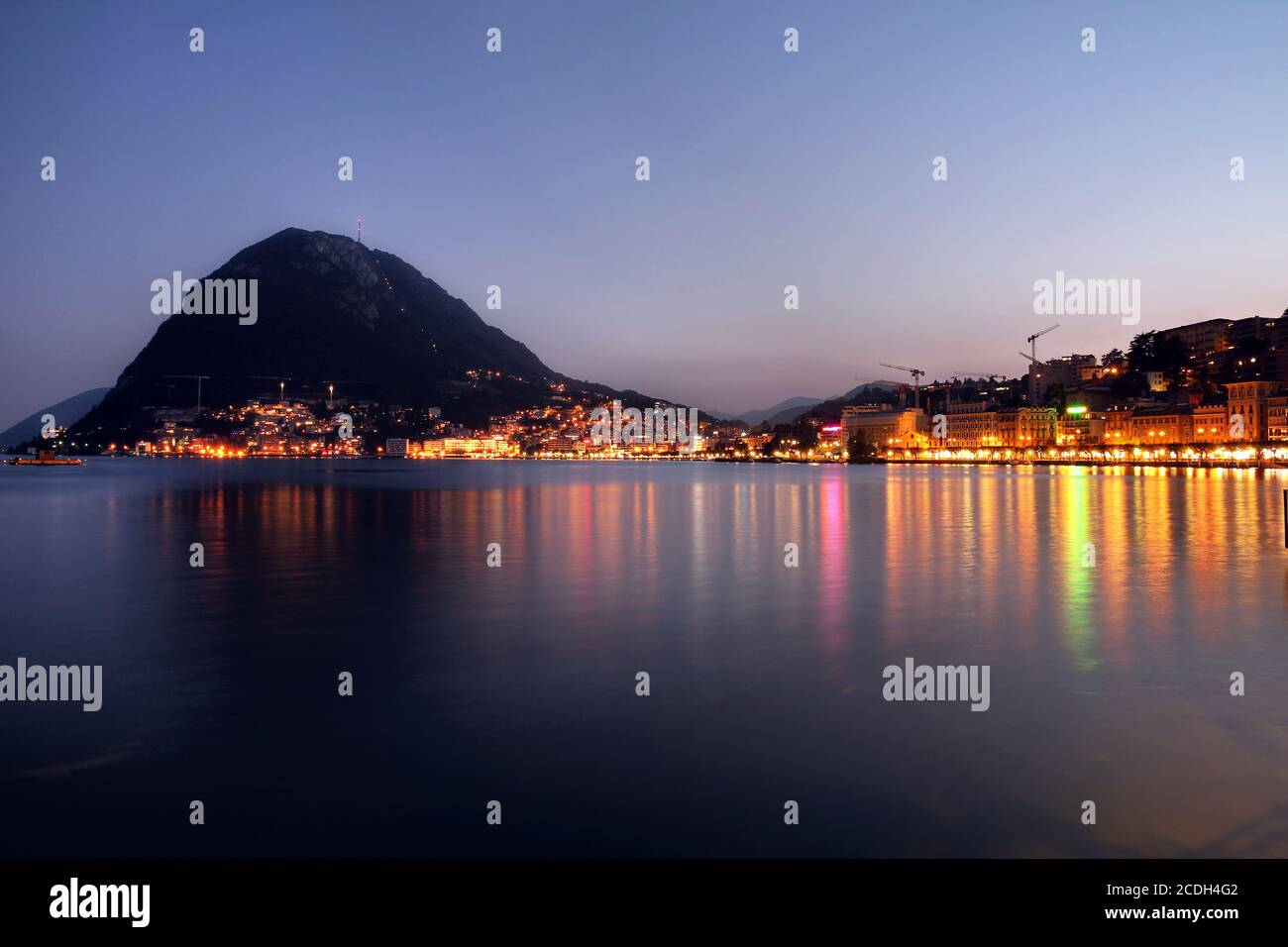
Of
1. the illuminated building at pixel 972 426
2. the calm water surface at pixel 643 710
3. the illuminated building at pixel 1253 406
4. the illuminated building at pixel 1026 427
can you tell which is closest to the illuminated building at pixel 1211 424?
the illuminated building at pixel 1253 406

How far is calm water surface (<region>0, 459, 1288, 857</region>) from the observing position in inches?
233

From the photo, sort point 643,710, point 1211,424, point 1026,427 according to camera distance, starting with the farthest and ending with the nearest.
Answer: point 1026,427
point 1211,424
point 643,710

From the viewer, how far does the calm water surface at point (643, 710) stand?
5.91 meters

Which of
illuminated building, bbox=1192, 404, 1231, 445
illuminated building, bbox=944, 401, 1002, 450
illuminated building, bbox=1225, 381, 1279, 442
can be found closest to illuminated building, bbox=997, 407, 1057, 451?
illuminated building, bbox=944, 401, 1002, 450

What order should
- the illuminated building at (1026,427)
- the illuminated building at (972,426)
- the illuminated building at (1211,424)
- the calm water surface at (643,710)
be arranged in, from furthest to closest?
1. the illuminated building at (972,426)
2. the illuminated building at (1026,427)
3. the illuminated building at (1211,424)
4. the calm water surface at (643,710)

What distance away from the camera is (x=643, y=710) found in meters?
8.64

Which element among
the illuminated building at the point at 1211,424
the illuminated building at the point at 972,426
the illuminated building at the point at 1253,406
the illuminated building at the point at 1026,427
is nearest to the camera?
the illuminated building at the point at 1253,406

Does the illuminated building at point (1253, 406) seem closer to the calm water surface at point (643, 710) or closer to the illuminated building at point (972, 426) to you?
the illuminated building at point (972, 426)

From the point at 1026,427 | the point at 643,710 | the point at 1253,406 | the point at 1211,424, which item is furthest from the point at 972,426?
the point at 643,710

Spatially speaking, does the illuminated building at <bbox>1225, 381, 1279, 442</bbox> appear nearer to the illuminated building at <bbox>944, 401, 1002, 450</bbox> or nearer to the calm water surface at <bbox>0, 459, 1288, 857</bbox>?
the illuminated building at <bbox>944, 401, 1002, 450</bbox>

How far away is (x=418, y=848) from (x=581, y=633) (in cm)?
682

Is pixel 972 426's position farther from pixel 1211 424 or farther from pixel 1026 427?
pixel 1211 424

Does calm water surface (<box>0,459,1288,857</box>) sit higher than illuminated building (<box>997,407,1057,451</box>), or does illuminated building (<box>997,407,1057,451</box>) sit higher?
illuminated building (<box>997,407,1057,451</box>)
